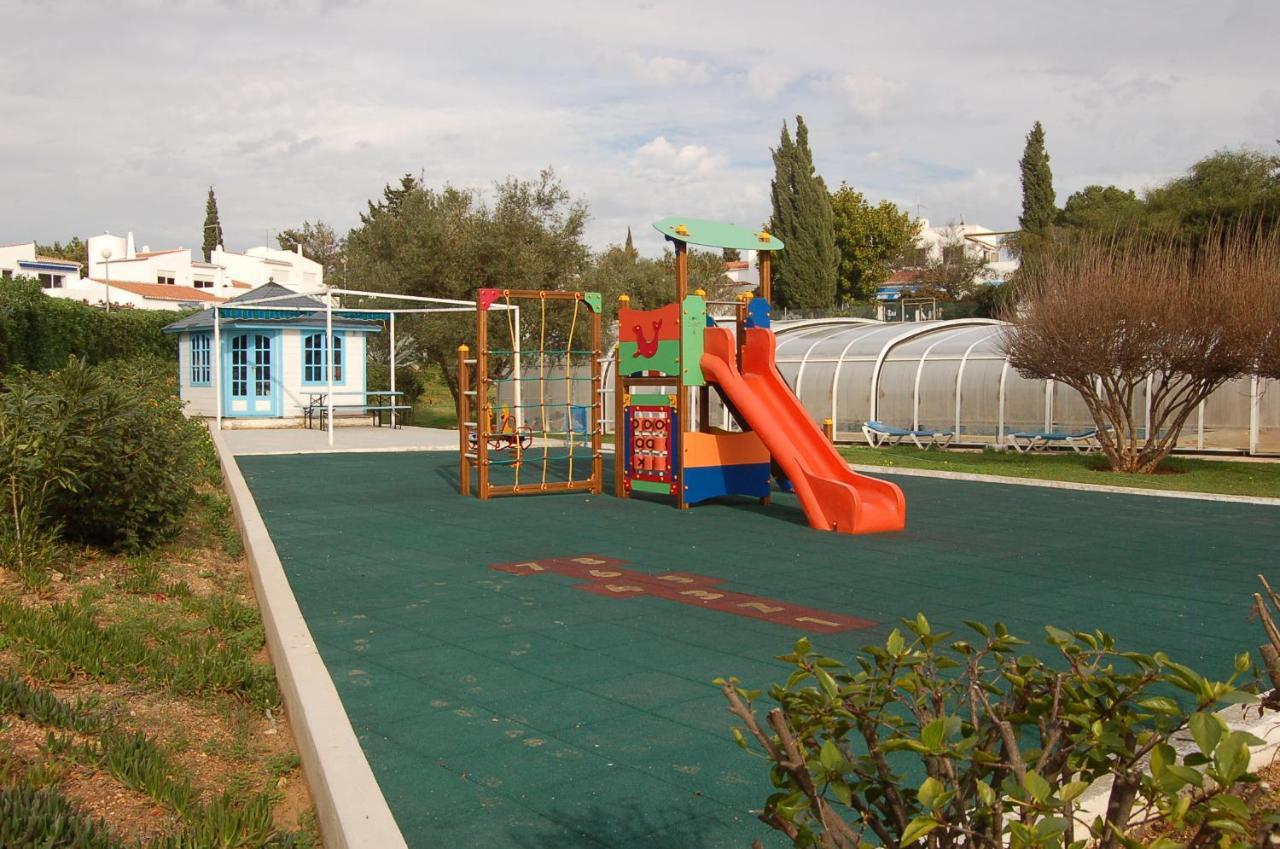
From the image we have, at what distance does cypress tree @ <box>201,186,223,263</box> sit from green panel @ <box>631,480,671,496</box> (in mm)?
65574

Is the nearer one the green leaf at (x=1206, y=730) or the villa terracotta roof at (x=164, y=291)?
the green leaf at (x=1206, y=730)

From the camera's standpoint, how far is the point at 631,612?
7.25 meters

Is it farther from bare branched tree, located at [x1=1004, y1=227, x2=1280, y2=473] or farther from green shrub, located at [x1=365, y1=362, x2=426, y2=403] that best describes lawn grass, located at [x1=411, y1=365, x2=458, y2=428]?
bare branched tree, located at [x1=1004, y1=227, x2=1280, y2=473]

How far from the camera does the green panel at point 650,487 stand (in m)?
13.3

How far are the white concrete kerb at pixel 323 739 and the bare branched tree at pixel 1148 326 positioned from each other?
43.6 feet

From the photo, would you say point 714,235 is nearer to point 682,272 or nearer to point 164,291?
point 682,272

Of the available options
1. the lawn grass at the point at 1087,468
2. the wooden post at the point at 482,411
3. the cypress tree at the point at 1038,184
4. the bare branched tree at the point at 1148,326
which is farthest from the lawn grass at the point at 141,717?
the cypress tree at the point at 1038,184

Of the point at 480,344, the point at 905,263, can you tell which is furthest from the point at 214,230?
the point at 480,344

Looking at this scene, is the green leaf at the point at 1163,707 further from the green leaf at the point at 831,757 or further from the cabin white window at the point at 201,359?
the cabin white window at the point at 201,359

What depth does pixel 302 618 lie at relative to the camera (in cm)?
664

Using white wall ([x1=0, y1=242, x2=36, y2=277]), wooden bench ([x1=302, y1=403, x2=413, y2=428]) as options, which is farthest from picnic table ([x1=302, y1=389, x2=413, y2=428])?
white wall ([x1=0, y1=242, x2=36, y2=277])

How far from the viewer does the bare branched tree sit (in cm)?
1568

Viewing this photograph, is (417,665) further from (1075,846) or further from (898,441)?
(898,441)

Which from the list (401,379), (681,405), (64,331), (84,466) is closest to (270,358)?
(64,331)
